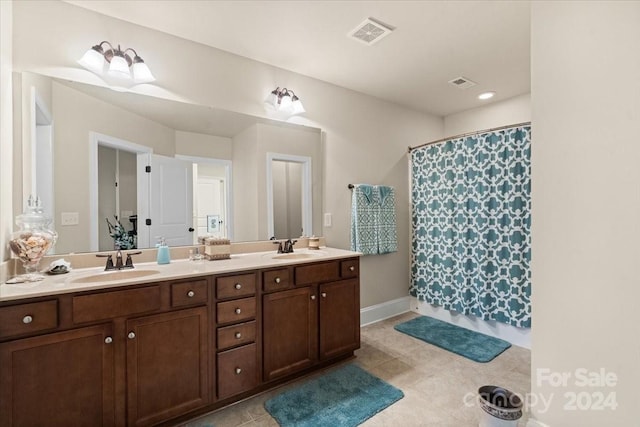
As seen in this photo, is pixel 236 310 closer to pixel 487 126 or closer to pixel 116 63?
pixel 116 63

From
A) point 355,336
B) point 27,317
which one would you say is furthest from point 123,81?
point 355,336

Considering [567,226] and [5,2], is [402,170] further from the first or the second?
[5,2]

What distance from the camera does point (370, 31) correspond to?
6.79 ft

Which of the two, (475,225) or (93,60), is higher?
(93,60)

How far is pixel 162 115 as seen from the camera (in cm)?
208

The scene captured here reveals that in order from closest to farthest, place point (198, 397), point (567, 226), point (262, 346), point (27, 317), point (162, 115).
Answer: point (27, 317), point (567, 226), point (198, 397), point (262, 346), point (162, 115)

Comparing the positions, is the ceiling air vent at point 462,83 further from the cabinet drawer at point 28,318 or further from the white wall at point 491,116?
the cabinet drawer at point 28,318

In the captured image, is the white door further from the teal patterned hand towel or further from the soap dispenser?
the teal patterned hand towel

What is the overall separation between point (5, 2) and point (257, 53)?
1449 mm

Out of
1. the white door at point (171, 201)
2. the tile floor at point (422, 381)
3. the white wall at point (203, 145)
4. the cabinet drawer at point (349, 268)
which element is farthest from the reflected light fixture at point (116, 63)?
the tile floor at point (422, 381)

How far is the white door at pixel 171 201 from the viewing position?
2.05 metres

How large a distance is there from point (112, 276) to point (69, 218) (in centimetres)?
50

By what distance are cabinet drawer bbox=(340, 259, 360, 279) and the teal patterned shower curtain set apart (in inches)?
52.4

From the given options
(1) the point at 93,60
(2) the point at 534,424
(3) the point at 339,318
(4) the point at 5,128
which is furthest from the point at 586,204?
(4) the point at 5,128
